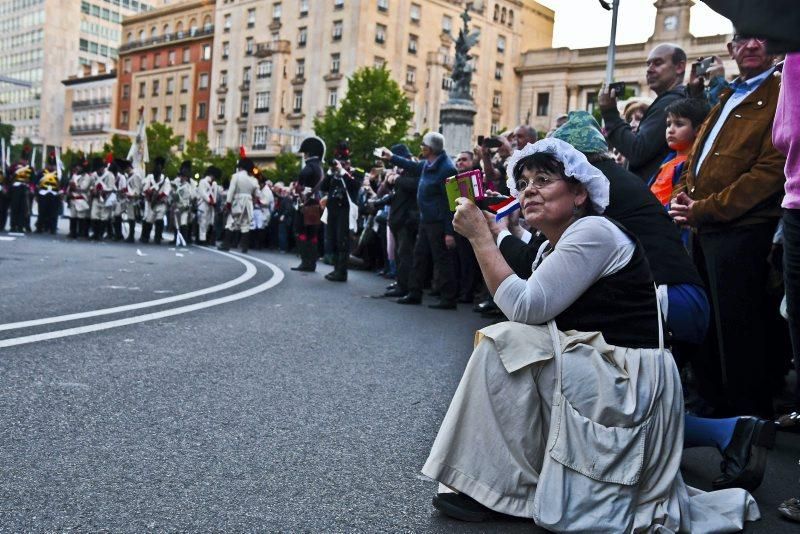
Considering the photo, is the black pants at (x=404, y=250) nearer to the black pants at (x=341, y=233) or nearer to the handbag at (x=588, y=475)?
the black pants at (x=341, y=233)

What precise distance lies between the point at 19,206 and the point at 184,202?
16.0 ft

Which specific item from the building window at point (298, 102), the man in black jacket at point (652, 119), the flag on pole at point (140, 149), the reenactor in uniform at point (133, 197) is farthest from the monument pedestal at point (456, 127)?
the building window at point (298, 102)

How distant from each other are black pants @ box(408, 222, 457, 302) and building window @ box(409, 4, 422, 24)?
73.5 meters

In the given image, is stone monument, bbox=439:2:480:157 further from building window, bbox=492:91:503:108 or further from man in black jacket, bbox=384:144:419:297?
building window, bbox=492:91:503:108

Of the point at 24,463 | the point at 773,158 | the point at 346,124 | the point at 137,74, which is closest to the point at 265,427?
the point at 24,463

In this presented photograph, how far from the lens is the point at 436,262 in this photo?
11.3 metres

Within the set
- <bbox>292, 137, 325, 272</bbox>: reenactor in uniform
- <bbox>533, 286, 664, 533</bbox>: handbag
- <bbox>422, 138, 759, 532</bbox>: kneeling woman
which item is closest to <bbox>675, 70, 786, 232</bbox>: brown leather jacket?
<bbox>422, 138, 759, 532</bbox>: kneeling woman

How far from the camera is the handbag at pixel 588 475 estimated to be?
9.91 ft

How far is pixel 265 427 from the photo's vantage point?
13.8ft

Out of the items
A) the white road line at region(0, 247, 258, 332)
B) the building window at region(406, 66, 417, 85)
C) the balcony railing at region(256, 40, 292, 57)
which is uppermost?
the balcony railing at region(256, 40, 292, 57)

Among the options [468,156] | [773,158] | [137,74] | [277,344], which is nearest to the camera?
[773,158]

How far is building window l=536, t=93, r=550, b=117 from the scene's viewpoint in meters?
86.4

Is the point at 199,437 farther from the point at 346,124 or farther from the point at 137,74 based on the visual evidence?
the point at 137,74

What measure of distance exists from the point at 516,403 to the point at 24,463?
182 centimetres
